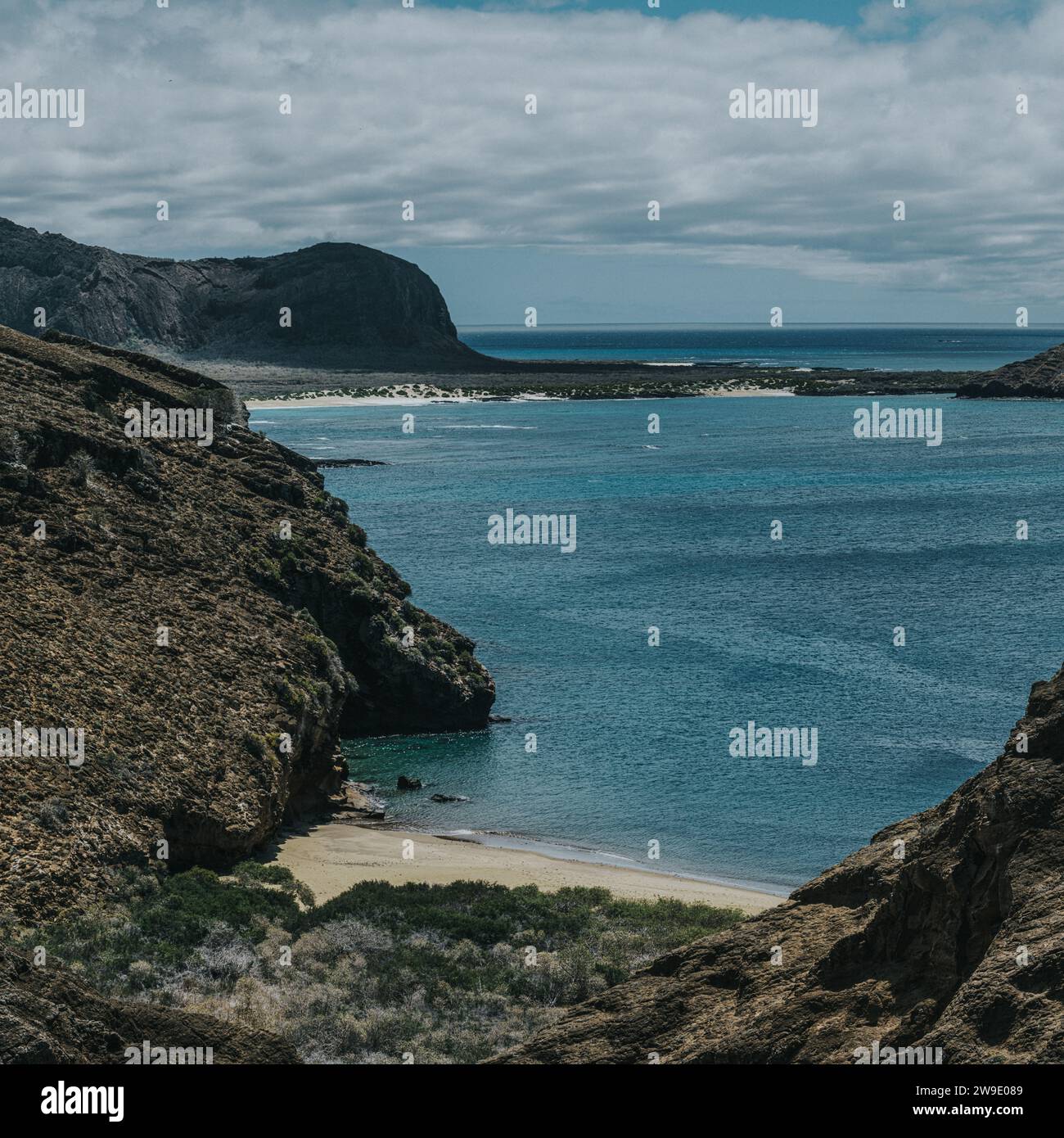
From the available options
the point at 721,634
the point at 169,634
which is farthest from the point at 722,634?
the point at 169,634

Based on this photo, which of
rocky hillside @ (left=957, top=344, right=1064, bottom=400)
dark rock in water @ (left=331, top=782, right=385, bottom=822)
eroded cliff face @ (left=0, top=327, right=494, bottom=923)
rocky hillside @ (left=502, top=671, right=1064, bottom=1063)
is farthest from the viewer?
rocky hillside @ (left=957, top=344, right=1064, bottom=400)

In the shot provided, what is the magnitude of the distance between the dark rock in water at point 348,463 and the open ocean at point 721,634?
2063mm

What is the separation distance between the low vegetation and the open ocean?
27.3ft

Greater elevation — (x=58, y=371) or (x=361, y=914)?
(x=58, y=371)

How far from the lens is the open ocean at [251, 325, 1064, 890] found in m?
36.5

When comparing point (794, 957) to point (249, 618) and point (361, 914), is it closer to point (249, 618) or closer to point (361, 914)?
point (361, 914)

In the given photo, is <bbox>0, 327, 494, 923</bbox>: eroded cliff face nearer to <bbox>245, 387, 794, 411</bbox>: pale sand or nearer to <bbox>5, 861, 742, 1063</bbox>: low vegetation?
<bbox>5, 861, 742, 1063</bbox>: low vegetation

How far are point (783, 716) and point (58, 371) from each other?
25658mm

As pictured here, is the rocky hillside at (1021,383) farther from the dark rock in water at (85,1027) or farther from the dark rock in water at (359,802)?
the dark rock in water at (85,1027)

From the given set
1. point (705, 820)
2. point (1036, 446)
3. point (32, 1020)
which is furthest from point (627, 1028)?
point (1036, 446)

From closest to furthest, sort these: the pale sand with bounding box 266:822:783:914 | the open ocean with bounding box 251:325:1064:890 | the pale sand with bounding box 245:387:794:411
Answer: the pale sand with bounding box 266:822:783:914
the open ocean with bounding box 251:325:1064:890
the pale sand with bounding box 245:387:794:411

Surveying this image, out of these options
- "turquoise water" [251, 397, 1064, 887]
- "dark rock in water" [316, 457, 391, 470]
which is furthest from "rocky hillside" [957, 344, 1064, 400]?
"dark rock in water" [316, 457, 391, 470]

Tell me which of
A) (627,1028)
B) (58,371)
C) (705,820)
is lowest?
(705,820)
